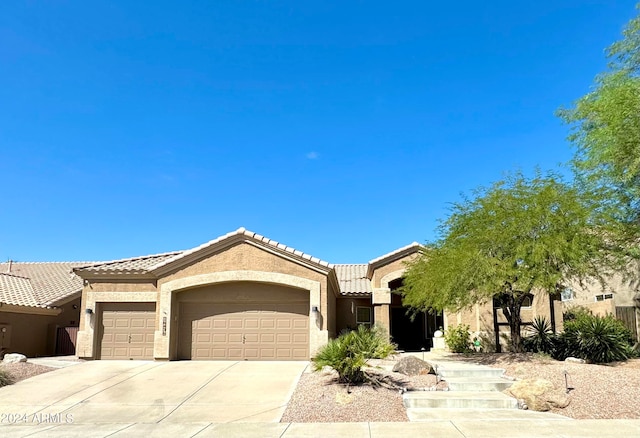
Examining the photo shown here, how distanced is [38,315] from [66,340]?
176 cm

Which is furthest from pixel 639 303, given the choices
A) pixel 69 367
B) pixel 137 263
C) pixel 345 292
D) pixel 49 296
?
pixel 49 296

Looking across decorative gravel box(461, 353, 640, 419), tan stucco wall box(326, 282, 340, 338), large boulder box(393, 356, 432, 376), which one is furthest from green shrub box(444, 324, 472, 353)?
large boulder box(393, 356, 432, 376)

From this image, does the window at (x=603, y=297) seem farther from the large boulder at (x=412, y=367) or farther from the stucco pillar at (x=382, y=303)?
the large boulder at (x=412, y=367)

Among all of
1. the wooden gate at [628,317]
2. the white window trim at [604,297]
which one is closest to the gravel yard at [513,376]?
the wooden gate at [628,317]

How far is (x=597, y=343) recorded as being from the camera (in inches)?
653

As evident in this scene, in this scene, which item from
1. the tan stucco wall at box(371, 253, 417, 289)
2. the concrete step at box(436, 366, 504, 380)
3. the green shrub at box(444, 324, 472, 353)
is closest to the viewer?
the concrete step at box(436, 366, 504, 380)

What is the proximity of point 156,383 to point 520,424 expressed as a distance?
33.9 feet

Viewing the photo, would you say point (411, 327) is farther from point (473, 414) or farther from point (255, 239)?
point (473, 414)

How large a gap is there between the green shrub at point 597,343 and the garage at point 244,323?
9633 millimetres

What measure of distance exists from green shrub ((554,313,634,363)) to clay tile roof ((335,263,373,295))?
10.3 metres

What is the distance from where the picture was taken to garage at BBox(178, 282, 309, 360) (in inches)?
769

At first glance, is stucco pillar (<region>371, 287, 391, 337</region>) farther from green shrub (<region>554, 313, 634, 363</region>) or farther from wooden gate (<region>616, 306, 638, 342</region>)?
wooden gate (<region>616, 306, 638, 342</region>)

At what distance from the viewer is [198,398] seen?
43.8 ft

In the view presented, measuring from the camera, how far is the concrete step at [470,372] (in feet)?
47.6
